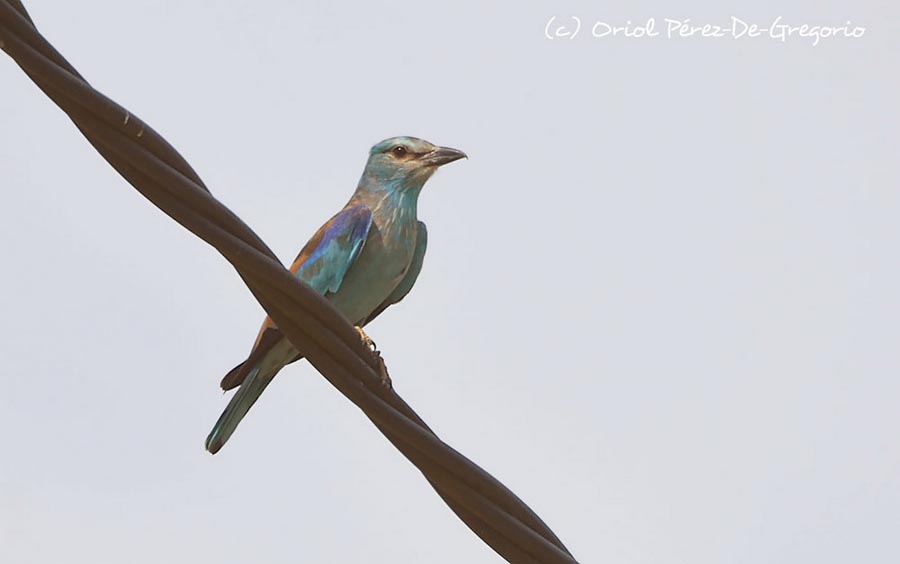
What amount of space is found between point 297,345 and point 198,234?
37 cm

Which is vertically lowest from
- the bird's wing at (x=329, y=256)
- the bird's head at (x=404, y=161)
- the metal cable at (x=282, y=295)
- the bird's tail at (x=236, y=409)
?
the metal cable at (x=282, y=295)

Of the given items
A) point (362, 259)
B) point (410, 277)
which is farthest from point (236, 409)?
point (410, 277)

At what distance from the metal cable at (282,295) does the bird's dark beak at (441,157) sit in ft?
12.6

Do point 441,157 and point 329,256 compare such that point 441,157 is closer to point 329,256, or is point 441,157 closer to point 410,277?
point 410,277

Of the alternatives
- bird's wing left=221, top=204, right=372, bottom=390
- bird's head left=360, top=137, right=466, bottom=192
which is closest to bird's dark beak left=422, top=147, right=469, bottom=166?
bird's head left=360, top=137, right=466, bottom=192

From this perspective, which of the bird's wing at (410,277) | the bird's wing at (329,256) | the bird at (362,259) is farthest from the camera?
the bird's wing at (410,277)

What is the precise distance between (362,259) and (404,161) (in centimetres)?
89

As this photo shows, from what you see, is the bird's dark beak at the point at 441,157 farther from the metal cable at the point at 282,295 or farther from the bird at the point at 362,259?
the metal cable at the point at 282,295

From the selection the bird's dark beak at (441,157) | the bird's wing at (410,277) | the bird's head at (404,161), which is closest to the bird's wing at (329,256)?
the bird's wing at (410,277)

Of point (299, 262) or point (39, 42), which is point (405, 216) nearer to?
point (299, 262)

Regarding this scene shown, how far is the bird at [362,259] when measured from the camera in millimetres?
6480

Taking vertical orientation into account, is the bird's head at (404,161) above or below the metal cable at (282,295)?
above

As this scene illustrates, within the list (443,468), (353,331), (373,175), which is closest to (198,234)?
(353,331)

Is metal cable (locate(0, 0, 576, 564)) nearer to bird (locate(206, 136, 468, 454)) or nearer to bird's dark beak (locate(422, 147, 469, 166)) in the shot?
bird (locate(206, 136, 468, 454))
